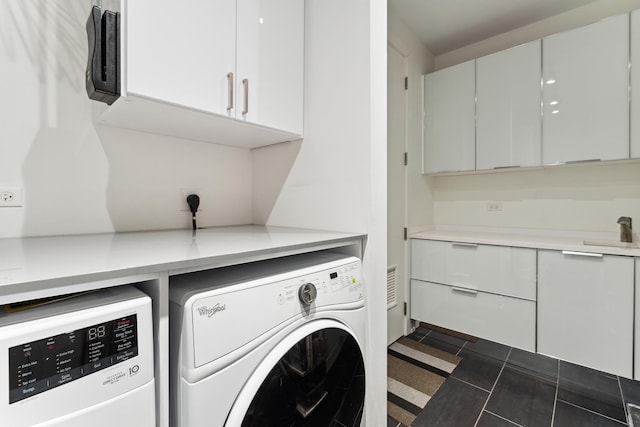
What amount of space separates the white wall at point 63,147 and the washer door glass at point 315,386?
94 cm

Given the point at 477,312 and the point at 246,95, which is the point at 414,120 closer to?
the point at 477,312

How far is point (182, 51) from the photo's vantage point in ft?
3.10

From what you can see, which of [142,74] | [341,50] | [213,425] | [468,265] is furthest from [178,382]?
[468,265]

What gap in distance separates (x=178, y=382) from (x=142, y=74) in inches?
33.8

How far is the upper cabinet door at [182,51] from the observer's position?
0.85 meters

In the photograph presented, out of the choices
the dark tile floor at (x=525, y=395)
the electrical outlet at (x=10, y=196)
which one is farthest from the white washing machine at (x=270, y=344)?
the dark tile floor at (x=525, y=395)

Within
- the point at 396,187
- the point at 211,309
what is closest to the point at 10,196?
the point at 211,309

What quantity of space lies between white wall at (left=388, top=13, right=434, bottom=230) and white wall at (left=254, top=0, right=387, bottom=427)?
1.31 m

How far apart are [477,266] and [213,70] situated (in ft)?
6.93

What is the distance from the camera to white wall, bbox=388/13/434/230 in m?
2.43

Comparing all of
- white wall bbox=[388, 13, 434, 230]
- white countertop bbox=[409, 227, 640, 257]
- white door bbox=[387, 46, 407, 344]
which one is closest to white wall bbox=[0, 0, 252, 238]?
white door bbox=[387, 46, 407, 344]

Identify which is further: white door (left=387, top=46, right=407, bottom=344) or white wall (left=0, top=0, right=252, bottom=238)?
white door (left=387, top=46, right=407, bottom=344)

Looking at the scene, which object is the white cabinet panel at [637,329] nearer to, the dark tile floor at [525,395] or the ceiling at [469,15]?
the dark tile floor at [525,395]

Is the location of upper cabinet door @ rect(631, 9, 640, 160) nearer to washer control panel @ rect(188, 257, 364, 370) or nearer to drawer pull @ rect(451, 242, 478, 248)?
drawer pull @ rect(451, 242, 478, 248)
